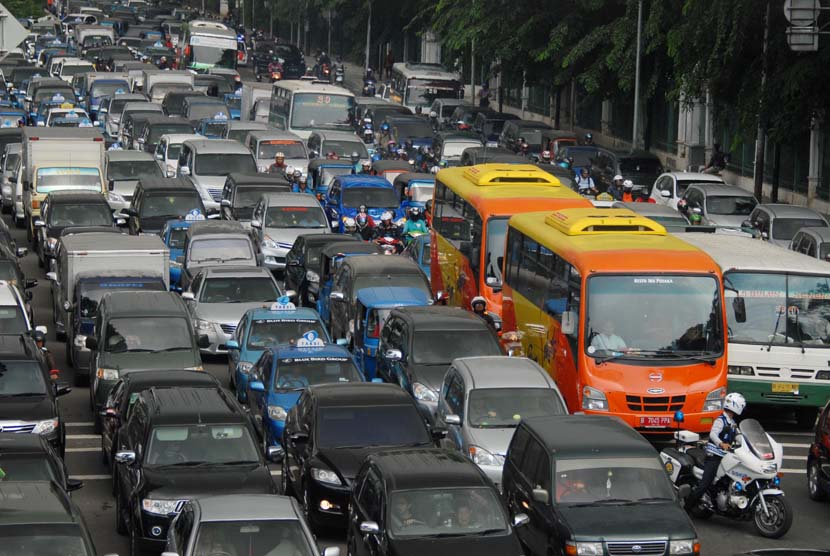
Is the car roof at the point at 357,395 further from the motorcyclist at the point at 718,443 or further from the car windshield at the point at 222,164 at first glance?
the car windshield at the point at 222,164

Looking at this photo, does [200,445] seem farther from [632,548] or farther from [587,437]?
[632,548]

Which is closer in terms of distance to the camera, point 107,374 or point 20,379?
point 20,379

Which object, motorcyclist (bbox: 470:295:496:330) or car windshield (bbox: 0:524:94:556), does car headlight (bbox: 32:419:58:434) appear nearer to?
car windshield (bbox: 0:524:94:556)

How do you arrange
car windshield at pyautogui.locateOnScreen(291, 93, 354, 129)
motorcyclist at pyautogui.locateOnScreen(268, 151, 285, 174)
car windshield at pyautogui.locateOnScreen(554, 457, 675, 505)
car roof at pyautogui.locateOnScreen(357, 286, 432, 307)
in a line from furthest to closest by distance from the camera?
car windshield at pyautogui.locateOnScreen(291, 93, 354, 129) < motorcyclist at pyautogui.locateOnScreen(268, 151, 285, 174) < car roof at pyautogui.locateOnScreen(357, 286, 432, 307) < car windshield at pyautogui.locateOnScreen(554, 457, 675, 505)

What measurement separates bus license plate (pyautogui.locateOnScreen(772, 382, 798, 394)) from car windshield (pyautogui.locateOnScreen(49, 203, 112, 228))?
15520 mm

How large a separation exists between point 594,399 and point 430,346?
268cm

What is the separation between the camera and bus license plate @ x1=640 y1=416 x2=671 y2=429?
21203 mm

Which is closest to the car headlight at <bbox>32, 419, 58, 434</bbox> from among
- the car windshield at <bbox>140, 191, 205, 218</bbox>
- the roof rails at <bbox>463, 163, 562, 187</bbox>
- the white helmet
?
the white helmet

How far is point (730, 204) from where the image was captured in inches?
1452

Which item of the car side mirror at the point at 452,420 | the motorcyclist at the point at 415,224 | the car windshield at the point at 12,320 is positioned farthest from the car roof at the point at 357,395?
the motorcyclist at the point at 415,224

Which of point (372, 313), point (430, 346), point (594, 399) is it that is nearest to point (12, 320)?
point (372, 313)

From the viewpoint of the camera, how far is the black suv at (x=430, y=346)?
22312 millimetres

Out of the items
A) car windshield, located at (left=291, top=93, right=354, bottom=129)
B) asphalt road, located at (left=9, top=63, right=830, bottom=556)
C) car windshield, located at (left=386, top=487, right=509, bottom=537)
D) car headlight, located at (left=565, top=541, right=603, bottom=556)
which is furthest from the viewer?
car windshield, located at (left=291, top=93, right=354, bottom=129)

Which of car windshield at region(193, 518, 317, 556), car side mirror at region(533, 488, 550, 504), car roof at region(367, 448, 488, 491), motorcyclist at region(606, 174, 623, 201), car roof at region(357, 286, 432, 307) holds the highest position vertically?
car roof at region(367, 448, 488, 491)
